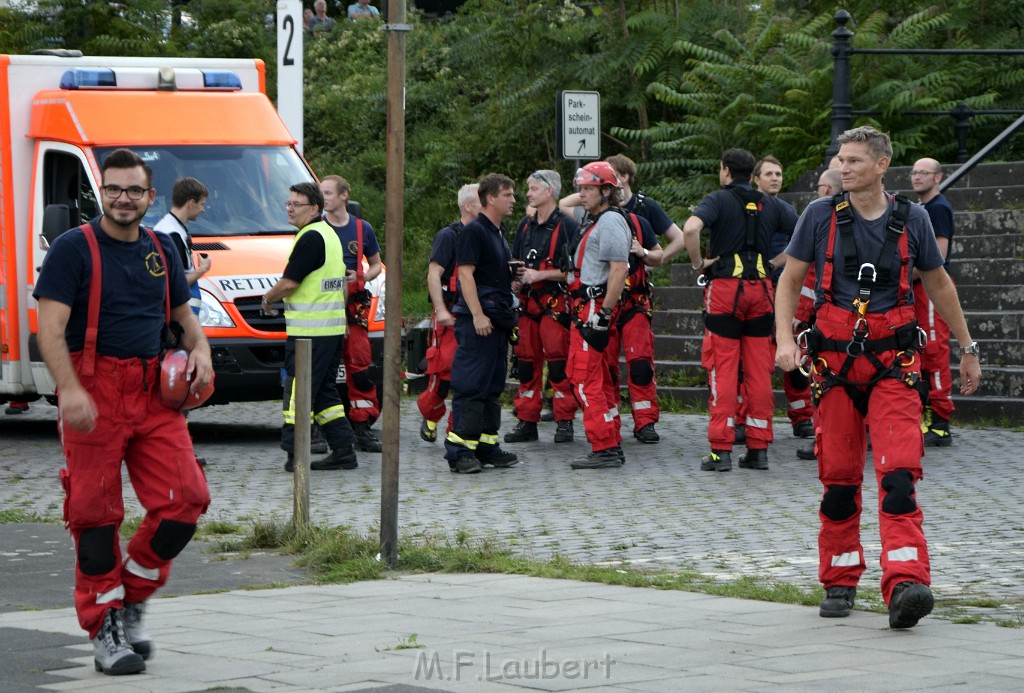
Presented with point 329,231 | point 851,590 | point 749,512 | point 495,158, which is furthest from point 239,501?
point 495,158

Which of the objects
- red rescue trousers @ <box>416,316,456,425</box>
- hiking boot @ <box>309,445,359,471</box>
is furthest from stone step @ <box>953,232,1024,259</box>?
hiking boot @ <box>309,445,359,471</box>

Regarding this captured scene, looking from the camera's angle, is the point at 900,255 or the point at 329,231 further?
the point at 329,231

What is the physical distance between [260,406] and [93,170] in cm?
475

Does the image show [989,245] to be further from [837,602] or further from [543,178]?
[837,602]

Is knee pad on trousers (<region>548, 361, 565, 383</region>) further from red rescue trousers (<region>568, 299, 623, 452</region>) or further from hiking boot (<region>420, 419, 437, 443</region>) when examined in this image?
red rescue trousers (<region>568, 299, 623, 452</region>)

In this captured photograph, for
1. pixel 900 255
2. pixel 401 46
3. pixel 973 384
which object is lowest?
pixel 973 384

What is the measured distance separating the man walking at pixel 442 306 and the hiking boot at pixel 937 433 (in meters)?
3.62

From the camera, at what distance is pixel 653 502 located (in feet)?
35.3

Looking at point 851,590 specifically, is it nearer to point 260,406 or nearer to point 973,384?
point 973,384

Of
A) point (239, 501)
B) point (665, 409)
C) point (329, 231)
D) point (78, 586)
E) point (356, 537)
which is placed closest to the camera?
point (78, 586)

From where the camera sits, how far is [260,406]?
60.4 ft

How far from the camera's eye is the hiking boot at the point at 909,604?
6.57 meters

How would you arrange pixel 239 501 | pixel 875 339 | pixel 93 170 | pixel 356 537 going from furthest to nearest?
pixel 93 170 < pixel 239 501 < pixel 356 537 < pixel 875 339

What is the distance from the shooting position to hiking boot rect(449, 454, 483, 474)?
40.4 ft
